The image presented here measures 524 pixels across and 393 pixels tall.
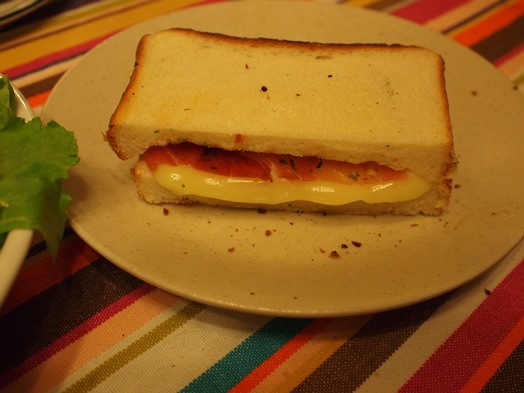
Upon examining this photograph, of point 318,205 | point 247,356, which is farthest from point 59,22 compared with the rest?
point 247,356

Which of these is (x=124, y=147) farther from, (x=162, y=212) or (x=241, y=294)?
(x=241, y=294)

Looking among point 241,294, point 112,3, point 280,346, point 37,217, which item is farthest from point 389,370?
point 112,3

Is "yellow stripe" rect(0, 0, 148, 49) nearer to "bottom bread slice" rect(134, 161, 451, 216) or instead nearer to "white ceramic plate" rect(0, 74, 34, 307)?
"bottom bread slice" rect(134, 161, 451, 216)

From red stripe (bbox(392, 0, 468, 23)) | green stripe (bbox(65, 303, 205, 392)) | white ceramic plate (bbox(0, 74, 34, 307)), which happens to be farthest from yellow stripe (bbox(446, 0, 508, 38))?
white ceramic plate (bbox(0, 74, 34, 307))

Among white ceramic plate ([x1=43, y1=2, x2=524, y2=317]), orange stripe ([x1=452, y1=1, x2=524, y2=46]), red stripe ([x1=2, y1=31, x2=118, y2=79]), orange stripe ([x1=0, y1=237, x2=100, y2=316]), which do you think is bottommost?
orange stripe ([x1=0, y1=237, x2=100, y2=316])

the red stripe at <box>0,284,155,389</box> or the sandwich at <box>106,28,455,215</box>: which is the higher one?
the sandwich at <box>106,28,455,215</box>

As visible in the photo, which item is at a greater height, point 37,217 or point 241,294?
point 37,217

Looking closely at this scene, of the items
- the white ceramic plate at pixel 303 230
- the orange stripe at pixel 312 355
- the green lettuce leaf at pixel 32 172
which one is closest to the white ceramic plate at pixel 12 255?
the green lettuce leaf at pixel 32 172
